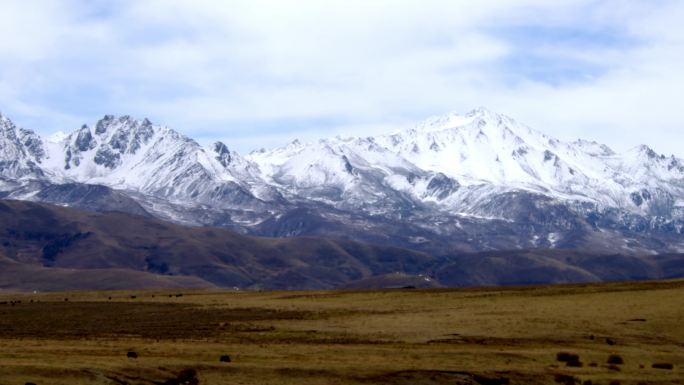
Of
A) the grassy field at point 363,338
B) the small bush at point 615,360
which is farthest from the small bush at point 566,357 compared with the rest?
the small bush at point 615,360

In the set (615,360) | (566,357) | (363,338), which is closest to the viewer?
(566,357)

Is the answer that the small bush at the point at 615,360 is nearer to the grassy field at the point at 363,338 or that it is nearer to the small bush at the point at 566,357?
the grassy field at the point at 363,338

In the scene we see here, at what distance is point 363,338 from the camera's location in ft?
243

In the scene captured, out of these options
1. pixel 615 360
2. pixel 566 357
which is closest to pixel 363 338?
pixel 566 357

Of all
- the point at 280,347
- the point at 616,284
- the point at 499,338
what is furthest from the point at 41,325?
the point at 616,284

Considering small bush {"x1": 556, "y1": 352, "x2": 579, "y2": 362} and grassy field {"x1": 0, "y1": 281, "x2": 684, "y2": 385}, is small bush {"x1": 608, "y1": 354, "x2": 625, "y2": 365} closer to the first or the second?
grassy field {"x1": 0, "y1": 281, "x2": 684, "y2": 385}

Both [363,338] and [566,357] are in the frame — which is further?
[363,338]

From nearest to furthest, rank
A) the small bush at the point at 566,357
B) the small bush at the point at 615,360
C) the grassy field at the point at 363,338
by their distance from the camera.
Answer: the grassy field at the point at 363,338
the small bush at the point at 566,357
the small bush at the point at 615,360

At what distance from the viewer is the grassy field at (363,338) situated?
54688 millimetres

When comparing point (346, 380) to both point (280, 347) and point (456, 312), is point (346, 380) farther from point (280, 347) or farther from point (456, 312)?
point (456, 312)

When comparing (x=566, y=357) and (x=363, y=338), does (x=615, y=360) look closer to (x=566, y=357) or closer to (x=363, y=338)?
(x=566, y=357)

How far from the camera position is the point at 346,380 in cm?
5425

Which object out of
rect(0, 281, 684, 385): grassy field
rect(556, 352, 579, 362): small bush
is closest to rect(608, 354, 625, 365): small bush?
rect(0, 281, 684, 385): grassy field

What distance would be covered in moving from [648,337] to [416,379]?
25687 millimetres
